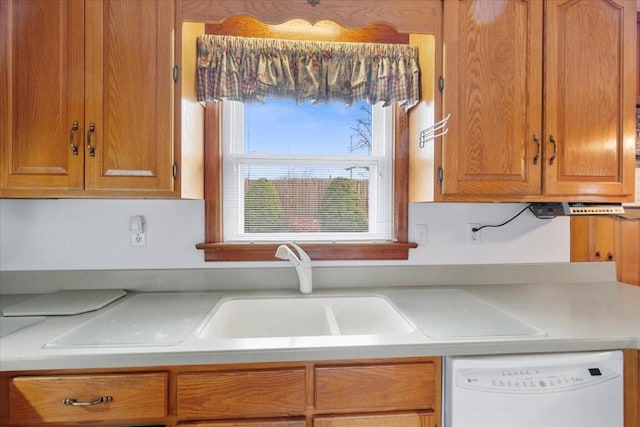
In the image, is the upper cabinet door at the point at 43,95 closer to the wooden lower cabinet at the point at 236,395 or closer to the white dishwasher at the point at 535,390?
the wooden lower cabinet at the point at 236,395

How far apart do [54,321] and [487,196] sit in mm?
1689

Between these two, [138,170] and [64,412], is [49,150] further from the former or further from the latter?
[64,412]

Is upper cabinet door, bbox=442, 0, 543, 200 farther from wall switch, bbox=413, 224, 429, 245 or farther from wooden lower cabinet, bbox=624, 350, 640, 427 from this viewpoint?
wooden lower cabinet, bbox=624, 350, 640, 427

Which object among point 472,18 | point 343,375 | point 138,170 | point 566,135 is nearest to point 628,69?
point 566,135

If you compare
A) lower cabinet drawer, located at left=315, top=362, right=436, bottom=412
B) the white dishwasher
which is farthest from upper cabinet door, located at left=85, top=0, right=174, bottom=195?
the white dishwasher

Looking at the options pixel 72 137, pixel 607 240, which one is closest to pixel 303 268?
pixel 72 137

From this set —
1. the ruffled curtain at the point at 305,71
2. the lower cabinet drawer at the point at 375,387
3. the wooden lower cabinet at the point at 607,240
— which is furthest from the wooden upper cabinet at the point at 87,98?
the wooden lower cabinet at the point at 607,240

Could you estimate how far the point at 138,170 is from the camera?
3.98 ft

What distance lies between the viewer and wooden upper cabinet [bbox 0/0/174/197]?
3.87 ft

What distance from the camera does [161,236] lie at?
1562 millimetres

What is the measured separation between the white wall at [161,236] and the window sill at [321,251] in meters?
0.04

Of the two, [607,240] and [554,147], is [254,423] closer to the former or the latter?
[554,147]

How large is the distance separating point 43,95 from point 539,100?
1914mm

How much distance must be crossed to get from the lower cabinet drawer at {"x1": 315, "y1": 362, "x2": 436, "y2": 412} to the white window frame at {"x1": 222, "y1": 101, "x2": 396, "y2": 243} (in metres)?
0.79
